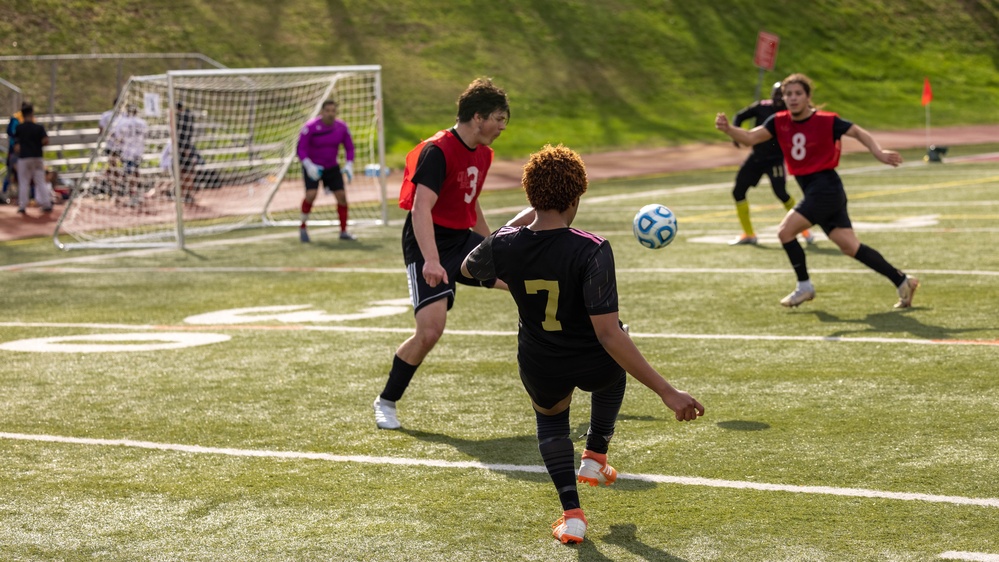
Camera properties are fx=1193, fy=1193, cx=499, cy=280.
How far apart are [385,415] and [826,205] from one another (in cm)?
495

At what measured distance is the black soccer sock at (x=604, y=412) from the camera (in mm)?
5234

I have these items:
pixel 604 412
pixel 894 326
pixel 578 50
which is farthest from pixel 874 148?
pixel 578 50

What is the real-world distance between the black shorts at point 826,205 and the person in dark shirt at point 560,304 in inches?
223

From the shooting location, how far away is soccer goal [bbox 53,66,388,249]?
64.9 ft

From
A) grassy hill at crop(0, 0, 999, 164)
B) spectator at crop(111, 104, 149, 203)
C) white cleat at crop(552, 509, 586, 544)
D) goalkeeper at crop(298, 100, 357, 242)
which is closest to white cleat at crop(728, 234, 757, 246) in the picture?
goalkeeper at crop(298, 100, 357, 242)

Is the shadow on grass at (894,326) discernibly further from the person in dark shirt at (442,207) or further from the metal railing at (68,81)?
the metal railing at (68,81)

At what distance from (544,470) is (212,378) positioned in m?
3.32

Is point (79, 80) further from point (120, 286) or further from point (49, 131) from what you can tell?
point (120, 286)

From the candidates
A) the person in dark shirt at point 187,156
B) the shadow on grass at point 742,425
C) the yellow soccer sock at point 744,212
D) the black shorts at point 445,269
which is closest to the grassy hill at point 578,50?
the person in dark shirt at point 187,156

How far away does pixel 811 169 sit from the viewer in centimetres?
1038

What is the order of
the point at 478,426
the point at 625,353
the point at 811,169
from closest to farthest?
1. the point at 625,353
2. the point at 478,426
3. the point at 811,169

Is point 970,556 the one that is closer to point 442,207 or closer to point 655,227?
point 655,227

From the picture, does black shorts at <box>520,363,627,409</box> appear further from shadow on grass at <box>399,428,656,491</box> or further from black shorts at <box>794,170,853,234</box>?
black shorts at <box>794,170,853,234</box>

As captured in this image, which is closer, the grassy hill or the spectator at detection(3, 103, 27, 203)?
the spectator at detection(3, 103, 27, 203)
